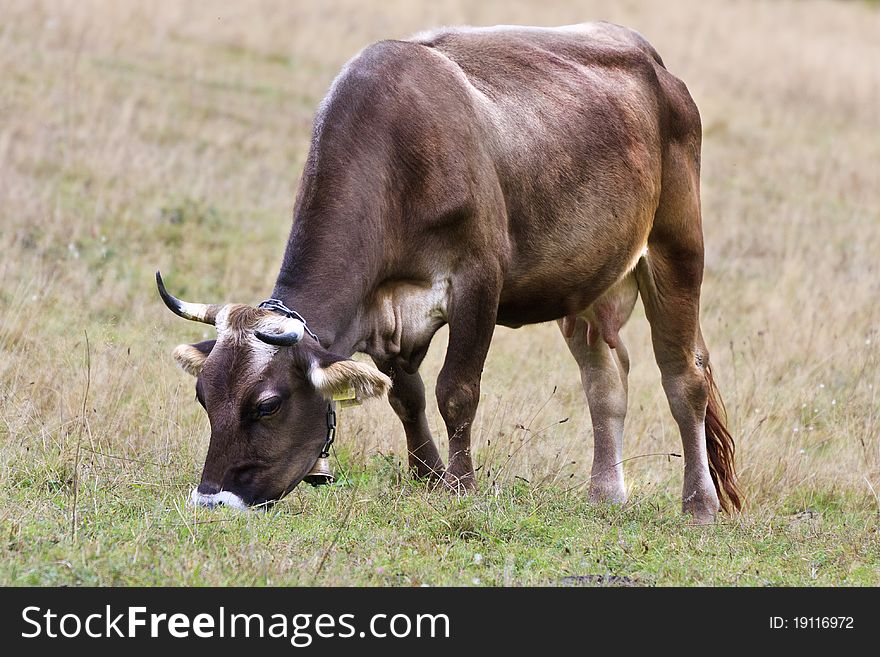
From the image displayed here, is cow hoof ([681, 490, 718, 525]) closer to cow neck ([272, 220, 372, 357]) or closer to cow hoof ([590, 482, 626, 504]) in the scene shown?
cow hoof ([590, 482, 626, 504])

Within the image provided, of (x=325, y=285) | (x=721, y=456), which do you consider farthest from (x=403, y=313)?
(x=721, y=456)

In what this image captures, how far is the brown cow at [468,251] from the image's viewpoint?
587cm

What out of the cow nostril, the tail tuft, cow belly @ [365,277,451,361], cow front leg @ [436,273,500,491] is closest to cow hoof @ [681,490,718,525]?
the tail tuft

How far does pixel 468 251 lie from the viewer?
6527 millimetres

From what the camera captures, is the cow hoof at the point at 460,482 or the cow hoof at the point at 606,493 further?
the cow hoof at the point at 606,493

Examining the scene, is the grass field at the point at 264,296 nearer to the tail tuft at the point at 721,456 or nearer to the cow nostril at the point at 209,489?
the cow nostril at the point at 209,489

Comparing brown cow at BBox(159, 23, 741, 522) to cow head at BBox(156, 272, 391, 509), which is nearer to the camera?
cow head at BBox(156, 272, 391, 509)

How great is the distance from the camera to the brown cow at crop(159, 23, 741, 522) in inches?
231

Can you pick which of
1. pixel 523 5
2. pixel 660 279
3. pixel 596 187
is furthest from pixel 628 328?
pixel 523 5

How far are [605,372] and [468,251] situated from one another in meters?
2.19

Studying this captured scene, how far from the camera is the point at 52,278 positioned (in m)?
10.0

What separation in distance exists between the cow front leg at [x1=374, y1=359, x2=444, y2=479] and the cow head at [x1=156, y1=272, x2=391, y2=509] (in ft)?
4.36

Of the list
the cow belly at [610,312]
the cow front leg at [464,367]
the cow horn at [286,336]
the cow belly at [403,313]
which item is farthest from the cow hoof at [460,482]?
the cow belly at [610,312]

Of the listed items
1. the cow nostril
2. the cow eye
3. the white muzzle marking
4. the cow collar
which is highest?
the cow collar
